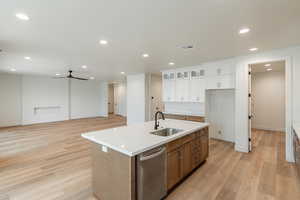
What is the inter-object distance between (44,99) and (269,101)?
1157 centimetres

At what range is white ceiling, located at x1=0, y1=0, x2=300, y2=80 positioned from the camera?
1.88 metres

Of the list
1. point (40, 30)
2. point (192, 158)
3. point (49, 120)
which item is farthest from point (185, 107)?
point (49, 120)

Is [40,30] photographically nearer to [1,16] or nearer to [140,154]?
[1,16]

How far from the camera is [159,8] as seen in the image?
1938 millimetres

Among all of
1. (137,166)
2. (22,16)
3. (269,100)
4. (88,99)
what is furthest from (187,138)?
(88,99)

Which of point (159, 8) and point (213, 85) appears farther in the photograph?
point (213, 85)

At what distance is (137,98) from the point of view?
24.1 ft

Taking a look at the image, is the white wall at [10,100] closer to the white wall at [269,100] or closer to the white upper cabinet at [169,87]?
the white upper cabinet at [169,87]

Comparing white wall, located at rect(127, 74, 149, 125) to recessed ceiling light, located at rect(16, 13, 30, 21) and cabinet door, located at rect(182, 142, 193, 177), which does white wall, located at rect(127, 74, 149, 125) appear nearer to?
cabinet door, located at rect(182, 142, 193, 177)

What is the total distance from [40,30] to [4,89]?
7102 millimetres

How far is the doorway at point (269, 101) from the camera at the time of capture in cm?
614

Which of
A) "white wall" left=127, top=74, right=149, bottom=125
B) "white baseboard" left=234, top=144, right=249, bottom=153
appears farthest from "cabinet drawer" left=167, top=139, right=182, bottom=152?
"white wall" left=127, top=74, right=149, bottom=125

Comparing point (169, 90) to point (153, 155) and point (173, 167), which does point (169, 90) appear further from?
point (153, 155)

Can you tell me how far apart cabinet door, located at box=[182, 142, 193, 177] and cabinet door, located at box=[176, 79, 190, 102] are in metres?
3.19
